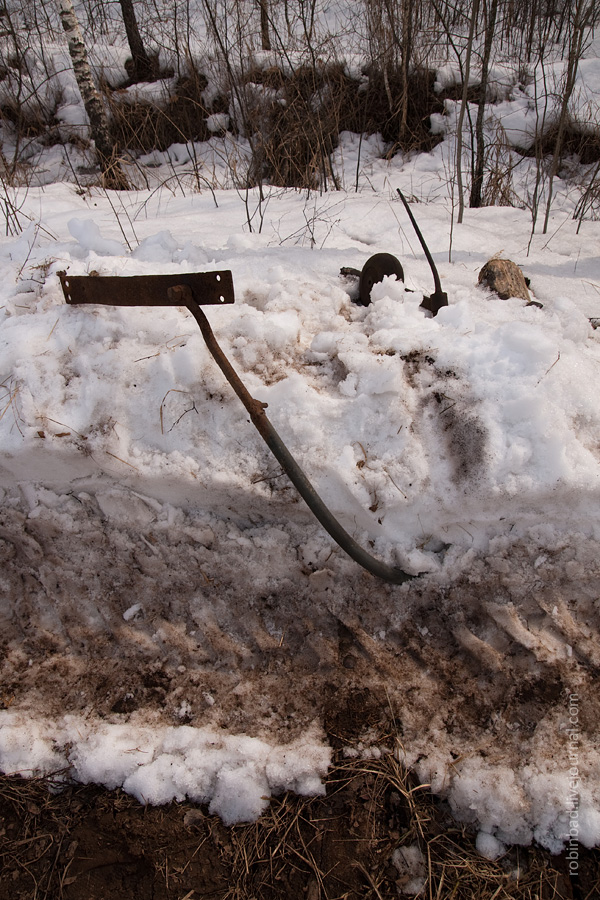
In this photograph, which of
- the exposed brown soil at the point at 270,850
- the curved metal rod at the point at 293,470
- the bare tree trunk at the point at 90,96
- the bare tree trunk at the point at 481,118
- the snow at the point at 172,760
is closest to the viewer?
the exposed brown soil at the point at 270,850

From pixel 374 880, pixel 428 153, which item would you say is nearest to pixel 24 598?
pixel 374 880

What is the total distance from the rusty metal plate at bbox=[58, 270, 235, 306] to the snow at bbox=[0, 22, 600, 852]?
0.70ft

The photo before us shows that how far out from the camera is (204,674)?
5.37 ft

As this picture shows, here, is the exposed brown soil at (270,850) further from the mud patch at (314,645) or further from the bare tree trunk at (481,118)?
the bare tree trunk at (481,118)

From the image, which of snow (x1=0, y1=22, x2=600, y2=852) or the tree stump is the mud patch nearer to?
snow (x1=0, y1=22, x2=600, y2=852)

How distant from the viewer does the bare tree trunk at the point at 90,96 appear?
5.22 meters

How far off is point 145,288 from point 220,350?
346 millimetres

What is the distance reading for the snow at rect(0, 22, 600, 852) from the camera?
1464 mm

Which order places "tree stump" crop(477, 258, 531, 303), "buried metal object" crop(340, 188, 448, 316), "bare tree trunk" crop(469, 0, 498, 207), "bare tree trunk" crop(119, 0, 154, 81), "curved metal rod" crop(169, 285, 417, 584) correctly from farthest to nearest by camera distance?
1. "bare tree trunk" crop(119, 0, 154, 81)
2. "bare tree trunk" crop(469, 0, 498, 207)
3. "tree stump" crop(477, 258, 531, 303)
4. "buried metal object" crop(340, 188, 448, 316)
5. "curved metal rod" crop(169, 285, 417, 584)

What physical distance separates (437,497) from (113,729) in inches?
49.4

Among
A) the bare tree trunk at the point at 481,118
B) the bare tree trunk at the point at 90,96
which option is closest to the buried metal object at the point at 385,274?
the bare tree trunk at the point at 481,118

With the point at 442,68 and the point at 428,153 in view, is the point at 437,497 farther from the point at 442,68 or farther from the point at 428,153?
the point at 442,68

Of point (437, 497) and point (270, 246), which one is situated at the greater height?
point (270, 246)

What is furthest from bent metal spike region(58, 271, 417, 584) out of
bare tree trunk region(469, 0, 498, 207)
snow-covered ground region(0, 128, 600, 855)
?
Answer: bare tree trunk region(469, 0, 498, 207)
